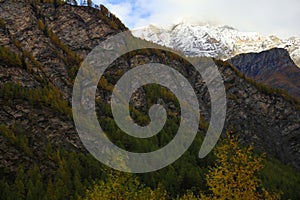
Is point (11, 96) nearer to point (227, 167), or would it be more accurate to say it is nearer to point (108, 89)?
point (108, 89)

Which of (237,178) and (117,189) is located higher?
(237,178)

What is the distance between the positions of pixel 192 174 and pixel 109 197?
364ft

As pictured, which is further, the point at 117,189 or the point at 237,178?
the point at 117,189

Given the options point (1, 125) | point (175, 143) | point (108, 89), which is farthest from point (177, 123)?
point (1, 125)

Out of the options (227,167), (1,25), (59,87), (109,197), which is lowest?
(109,197)

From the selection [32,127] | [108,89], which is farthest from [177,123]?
[32,127]

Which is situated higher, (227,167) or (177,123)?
(177,123)

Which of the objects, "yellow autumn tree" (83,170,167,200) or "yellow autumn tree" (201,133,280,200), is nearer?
"yellow autumn tree" (201,133,280,200)

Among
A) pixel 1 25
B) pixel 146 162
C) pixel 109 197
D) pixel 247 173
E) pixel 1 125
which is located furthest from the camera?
pixel 1 25

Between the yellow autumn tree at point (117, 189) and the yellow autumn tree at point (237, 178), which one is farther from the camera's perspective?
the yellow autumn tree at point (117, 189)

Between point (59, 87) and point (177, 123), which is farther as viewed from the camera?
point (177, 123)

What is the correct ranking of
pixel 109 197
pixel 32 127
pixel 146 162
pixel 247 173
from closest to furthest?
pixel 247 173 → pixel 109 197 → pixel 32 127 → pixel 146 162

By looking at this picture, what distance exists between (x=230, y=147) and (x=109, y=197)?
33.2ft

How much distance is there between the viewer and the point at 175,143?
172375 mm
